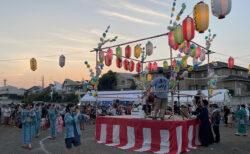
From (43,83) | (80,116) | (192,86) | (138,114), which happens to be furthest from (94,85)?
(43,83)

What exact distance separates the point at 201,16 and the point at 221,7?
0.67 metres

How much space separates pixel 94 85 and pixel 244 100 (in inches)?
975

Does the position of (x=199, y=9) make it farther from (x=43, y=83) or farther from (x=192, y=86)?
(x=43, y=83)

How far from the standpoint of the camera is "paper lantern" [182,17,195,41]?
8039 mm

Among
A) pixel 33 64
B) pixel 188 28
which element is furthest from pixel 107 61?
pixel 33 64

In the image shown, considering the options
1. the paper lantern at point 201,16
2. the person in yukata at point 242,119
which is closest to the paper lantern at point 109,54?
the paper lantern at point 201,16

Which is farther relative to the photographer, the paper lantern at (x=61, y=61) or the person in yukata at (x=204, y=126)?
the paper lantern at (x=61, y=61)

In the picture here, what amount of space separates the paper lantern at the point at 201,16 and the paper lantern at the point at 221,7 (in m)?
0.36

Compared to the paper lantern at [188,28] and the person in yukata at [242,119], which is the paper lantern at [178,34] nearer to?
the paper lantern at [188,28]

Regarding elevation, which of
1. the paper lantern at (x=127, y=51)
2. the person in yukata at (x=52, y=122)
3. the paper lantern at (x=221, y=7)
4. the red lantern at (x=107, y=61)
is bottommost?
the person in yukata at (x=52, y=122)

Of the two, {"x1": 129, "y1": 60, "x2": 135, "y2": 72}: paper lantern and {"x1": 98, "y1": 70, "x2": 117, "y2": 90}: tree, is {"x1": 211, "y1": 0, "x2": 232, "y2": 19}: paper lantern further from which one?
{"x1": 98, "y1": 70, "x2": 117, "y2": 90}: tree

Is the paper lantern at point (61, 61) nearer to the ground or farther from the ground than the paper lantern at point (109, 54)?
farther from the ground

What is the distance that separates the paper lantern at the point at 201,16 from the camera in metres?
7.32

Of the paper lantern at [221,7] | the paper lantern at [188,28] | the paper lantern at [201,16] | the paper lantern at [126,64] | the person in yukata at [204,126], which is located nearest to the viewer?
the paper lantern at [221,7]
